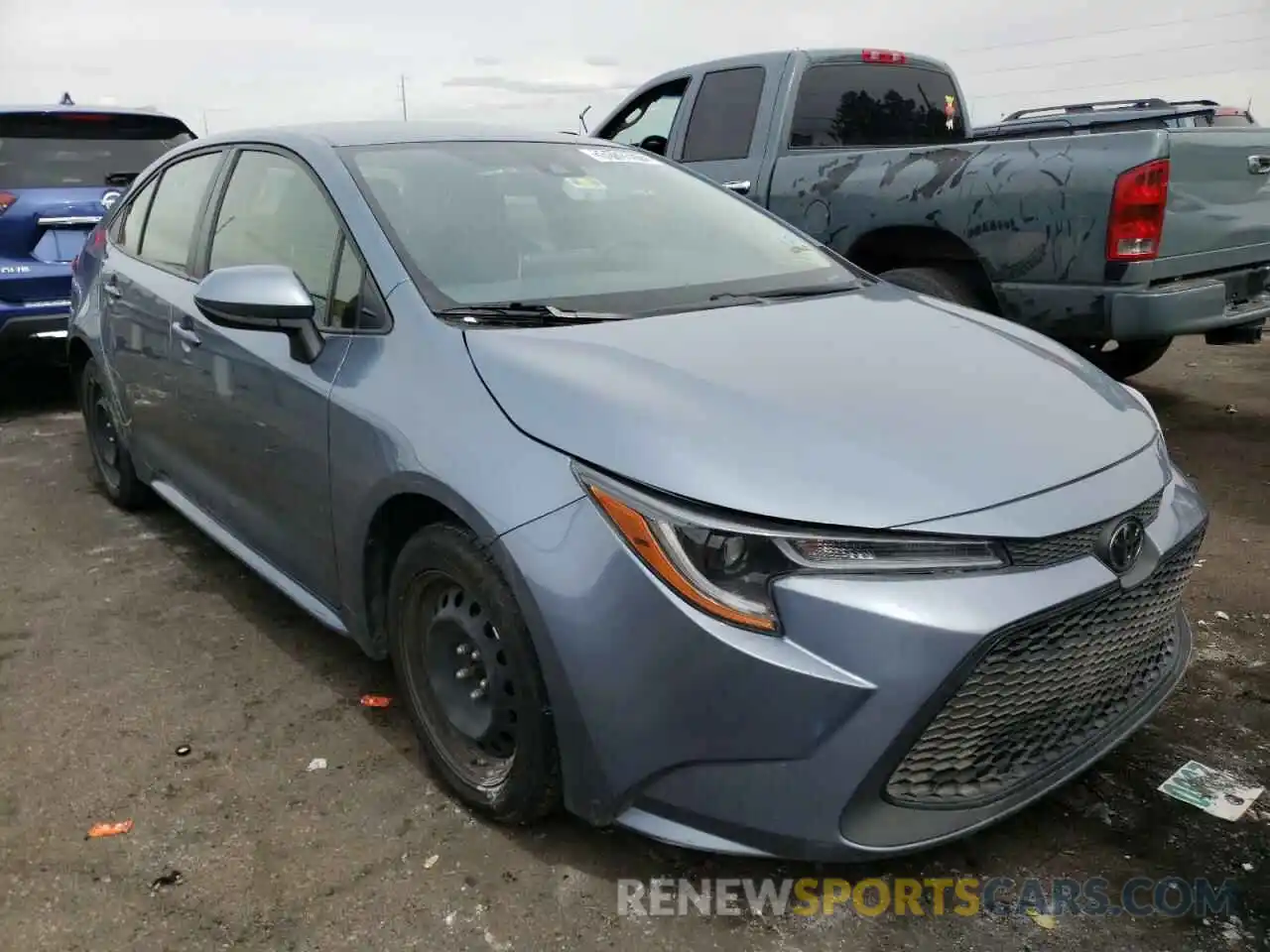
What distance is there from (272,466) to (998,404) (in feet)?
6.35

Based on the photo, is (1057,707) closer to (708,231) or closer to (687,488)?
(687,488)

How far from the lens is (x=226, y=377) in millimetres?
3203

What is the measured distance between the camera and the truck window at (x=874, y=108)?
5785 millimetres

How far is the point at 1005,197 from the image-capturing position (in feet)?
15.2

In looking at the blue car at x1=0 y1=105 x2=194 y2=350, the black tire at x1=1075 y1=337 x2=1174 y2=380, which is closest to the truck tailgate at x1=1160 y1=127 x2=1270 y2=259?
the black tire at x1=1075 y1=337 x2=1174 y2=380

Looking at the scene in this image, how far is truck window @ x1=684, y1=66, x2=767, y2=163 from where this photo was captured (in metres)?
5.86

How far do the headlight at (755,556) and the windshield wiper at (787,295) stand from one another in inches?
42.2

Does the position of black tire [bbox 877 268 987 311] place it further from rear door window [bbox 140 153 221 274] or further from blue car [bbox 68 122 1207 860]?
rear door window [bbox 140 153 221 274]

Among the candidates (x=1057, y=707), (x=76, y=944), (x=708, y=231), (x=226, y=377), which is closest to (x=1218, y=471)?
(x=708, y=231)

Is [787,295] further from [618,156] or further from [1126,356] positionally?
[1126,356]

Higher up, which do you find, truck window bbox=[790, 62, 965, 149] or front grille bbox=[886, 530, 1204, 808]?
truck window bbox=[790, 62, 965, 149]

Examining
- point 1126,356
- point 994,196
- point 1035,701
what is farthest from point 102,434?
point 1126,356

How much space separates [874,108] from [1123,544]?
4560mm

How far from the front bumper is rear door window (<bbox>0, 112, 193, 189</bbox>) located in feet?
17.7
